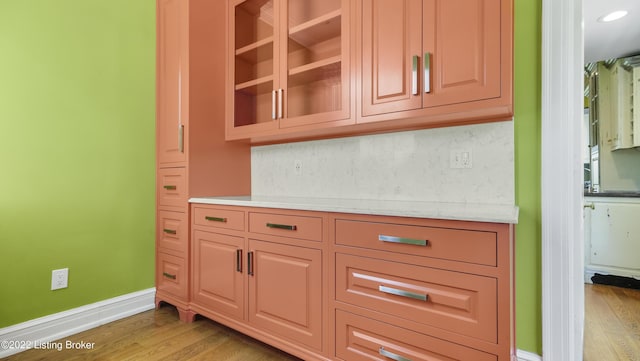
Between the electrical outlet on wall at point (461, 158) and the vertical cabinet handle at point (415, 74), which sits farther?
the electrical outlet on wall at point (461, 158)

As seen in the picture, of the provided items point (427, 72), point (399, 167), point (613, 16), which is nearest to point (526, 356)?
point (399, 167)

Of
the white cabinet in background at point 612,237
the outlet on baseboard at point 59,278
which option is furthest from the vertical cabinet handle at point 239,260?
the white cabinet in background at point 612,237

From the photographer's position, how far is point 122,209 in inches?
87.0

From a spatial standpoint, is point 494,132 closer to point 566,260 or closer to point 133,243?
point 566,260

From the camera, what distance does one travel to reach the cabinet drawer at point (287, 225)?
1511 millimetres

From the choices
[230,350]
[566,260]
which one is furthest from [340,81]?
[230,350]

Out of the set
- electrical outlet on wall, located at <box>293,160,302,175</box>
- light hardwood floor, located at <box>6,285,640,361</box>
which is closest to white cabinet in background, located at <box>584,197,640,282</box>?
light hardwood floor, located at <box>6,285,640,361</box>

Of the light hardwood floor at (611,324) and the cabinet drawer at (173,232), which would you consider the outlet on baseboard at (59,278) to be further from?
the light hardwood floor at (611,324)

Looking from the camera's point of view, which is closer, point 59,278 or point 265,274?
point 265,274

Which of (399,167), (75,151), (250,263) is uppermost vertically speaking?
Answer: (75,151)

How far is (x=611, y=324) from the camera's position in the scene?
6.81 feet

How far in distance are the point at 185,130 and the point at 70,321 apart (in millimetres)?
1389

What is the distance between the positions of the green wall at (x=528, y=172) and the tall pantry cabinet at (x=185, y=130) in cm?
186

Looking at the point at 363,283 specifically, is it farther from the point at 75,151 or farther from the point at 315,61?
the point at 75,151
